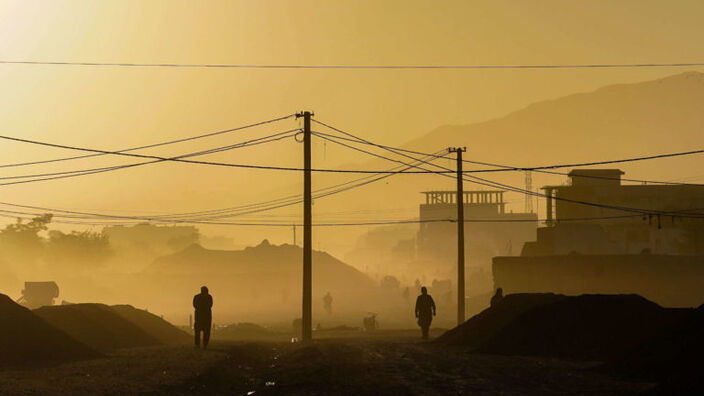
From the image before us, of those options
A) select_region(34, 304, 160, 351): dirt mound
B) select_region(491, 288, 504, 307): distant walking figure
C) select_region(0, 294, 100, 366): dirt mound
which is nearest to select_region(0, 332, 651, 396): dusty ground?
select_region(0, 294, 100, 366): dirt mound

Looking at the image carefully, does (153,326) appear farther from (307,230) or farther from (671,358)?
(671,358)

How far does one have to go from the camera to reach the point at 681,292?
214ft

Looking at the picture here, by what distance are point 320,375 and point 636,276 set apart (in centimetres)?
4386

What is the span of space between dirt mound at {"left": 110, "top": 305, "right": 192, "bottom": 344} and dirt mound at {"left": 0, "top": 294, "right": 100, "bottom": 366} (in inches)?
578

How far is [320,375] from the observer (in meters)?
25.5

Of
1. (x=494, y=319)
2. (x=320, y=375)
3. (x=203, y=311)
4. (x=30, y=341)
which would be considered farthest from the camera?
(x=494, y=319)

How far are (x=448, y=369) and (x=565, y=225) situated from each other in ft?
214

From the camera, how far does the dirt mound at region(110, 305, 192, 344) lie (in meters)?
53.0

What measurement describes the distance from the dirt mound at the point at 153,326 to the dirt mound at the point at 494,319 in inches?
636

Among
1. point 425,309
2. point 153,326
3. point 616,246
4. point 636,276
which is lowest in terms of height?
point 153,326

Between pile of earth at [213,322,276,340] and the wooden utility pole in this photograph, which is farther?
pile of earth at [213,322,276,340]

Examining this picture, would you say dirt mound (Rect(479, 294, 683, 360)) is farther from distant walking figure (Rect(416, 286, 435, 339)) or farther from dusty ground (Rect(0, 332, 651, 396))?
distant walking figure (Rect(416, 286, 435, 339))

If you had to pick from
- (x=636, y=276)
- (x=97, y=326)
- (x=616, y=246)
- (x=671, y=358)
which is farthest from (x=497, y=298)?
(x=616, y=246)

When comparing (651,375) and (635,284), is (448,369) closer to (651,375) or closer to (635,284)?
(651,375)
